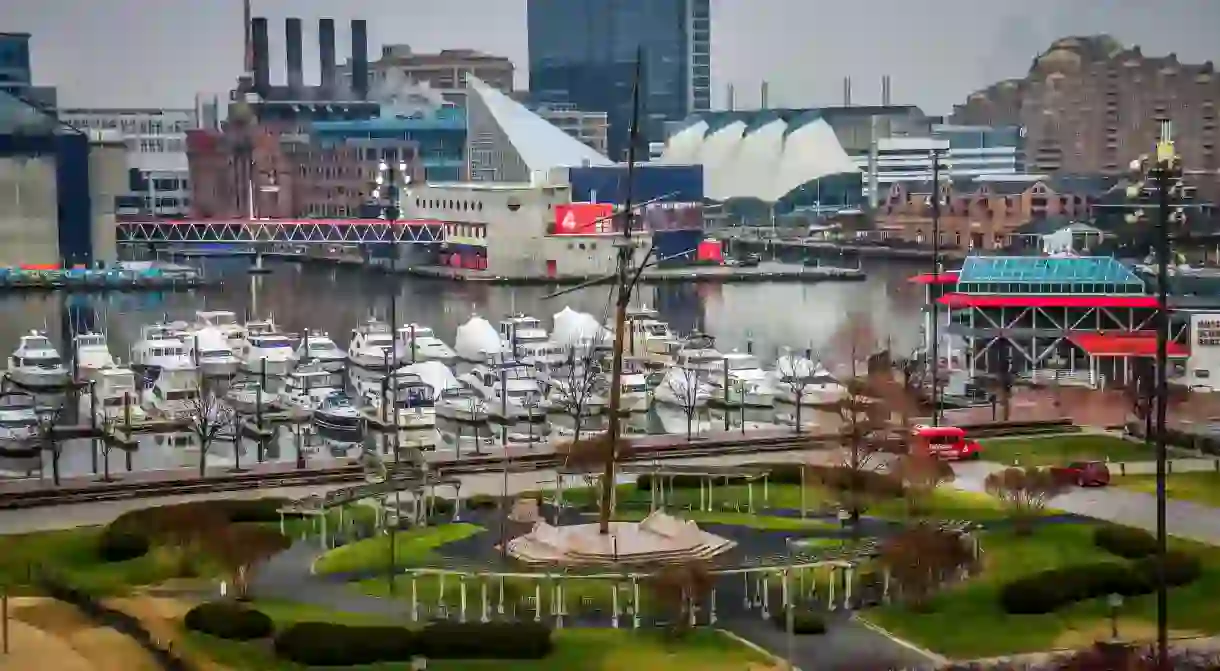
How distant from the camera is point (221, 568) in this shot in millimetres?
4320

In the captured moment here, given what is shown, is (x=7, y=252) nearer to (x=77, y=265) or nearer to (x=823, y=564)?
(x=77, y=265)

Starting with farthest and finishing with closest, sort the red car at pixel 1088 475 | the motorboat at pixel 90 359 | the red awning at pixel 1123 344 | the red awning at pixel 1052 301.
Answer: the motorboat at pixel 90 359, the red awning at pixel 1052 301, the red awning at pixel 1123 344, the red car at pixel 1088 475

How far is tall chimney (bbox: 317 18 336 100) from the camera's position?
23.7 metres

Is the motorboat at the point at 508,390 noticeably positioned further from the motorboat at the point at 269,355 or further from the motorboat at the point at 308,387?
the motorboat at the point at 269,355

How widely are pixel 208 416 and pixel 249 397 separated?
78 cm

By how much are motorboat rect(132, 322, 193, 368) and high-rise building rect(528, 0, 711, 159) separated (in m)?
11.3

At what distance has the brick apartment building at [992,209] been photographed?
17.6 meters

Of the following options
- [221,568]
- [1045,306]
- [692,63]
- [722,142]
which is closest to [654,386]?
[1045,306]

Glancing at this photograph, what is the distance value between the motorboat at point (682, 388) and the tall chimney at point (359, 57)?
1556cm

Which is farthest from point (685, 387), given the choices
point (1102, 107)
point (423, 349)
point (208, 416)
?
point (1102, 107)

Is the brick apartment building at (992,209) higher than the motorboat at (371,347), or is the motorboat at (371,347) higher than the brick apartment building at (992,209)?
the brick apartment building at (992,209)

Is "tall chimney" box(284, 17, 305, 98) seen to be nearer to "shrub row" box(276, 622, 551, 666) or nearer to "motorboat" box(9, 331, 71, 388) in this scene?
"motorboat" box(9, 331, 71, 388)

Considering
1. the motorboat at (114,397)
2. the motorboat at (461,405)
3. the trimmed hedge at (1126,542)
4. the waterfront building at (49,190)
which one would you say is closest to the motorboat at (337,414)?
the motorboat at (461,405)

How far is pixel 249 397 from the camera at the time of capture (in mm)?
8008
